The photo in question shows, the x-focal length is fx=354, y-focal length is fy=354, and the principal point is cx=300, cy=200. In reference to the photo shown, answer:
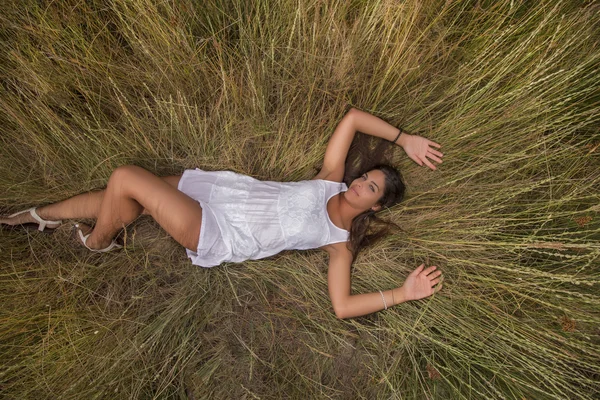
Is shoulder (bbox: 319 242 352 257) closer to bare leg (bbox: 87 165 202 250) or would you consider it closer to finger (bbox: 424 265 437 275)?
finger (bbox: 424 265 437 275)

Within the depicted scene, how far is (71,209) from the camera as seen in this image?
2562 mm

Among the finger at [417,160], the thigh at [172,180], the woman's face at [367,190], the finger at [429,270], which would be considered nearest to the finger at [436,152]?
the finger at [417,160]

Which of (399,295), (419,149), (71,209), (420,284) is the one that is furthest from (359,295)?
(71,209)

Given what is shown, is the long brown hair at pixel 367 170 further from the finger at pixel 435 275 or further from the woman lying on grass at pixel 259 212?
the finger at pixel 435 275

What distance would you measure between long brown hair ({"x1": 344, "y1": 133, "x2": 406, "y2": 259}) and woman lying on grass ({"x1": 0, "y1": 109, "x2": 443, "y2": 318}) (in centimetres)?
1

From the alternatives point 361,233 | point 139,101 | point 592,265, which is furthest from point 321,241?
point 592,265

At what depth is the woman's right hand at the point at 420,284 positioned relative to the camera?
266 cm

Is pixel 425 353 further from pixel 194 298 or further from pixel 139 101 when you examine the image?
pixel 139 101

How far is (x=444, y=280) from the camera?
2789mm

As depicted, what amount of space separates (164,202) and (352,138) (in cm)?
143

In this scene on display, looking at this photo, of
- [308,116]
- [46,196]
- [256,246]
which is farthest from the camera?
[308,116]

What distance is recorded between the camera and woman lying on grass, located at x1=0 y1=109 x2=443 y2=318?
2.35m

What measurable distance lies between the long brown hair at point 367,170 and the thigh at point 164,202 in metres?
1.16

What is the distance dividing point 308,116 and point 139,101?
1338mm
